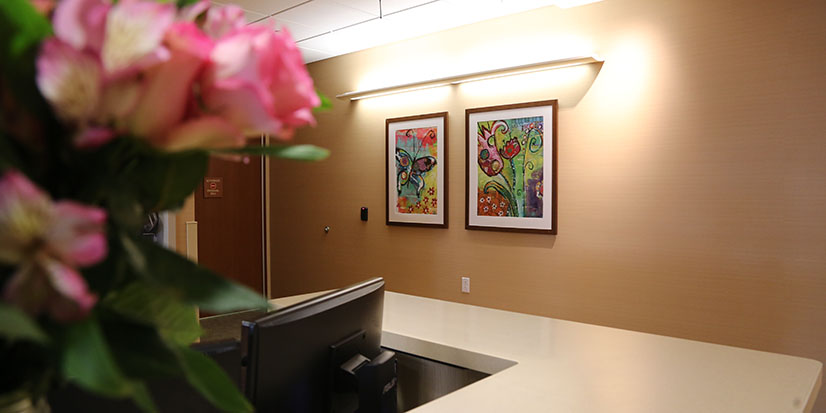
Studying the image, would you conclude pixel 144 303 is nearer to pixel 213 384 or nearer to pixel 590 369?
pixel 213 384

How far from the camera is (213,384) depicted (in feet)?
1.40

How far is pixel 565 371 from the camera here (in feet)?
5.20

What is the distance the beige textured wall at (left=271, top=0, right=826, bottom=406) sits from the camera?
9.90 ft

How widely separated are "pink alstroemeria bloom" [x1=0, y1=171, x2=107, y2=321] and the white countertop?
3.59ft

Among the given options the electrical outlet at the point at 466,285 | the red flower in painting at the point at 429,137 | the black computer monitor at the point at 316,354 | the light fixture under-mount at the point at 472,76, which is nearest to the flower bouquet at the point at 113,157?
the black computer monitor at the point at 316,354

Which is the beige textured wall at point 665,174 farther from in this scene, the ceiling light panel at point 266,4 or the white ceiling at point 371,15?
the ceiling light panel at point 266,4

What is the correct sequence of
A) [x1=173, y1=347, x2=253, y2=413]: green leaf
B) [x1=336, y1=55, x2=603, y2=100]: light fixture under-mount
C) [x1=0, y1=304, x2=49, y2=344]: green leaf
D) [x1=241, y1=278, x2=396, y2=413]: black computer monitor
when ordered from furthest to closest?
1. [x1=336, y1=55, x2=603, y2=100]: light fixture under-mount
2. [x1=241, y1=278, x2=396, y2=413]: black computer monitor
3. [x1=173, y1=347, x2=253, y2=413]: green leaf
4. [x1=0, y1=304, x2=49, y2=344]: green leaf

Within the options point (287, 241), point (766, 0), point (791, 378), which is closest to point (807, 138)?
point (766, 0)

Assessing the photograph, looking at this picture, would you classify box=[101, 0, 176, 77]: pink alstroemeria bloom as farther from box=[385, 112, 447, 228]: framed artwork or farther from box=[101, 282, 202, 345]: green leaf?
box=[385, 112, 447, 228]: framed artwork

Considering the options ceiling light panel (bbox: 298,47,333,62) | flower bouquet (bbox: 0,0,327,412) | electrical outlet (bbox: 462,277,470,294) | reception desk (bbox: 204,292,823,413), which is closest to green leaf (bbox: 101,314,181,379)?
flower bouquet (bbox: 0,0,327,412)

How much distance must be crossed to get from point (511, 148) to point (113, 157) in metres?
3.76

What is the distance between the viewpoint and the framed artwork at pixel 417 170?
Result: 448 cm

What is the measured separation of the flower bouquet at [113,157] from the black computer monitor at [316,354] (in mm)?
659

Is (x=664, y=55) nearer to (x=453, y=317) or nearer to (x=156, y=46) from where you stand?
(x=453, y=317)
